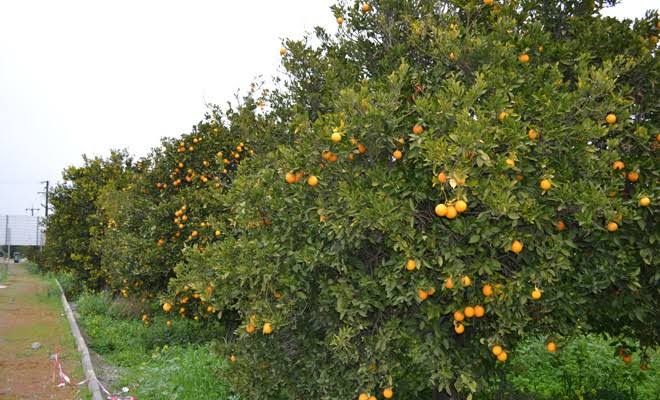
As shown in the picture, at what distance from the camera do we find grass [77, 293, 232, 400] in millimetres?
6277

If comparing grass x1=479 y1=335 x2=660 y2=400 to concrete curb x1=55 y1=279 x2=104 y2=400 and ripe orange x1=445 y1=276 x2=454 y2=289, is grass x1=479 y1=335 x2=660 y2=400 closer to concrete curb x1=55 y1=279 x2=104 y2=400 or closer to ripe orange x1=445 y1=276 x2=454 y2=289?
ripe orange x1=445 y1=276 x2=454 y2=289

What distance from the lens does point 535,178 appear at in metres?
3.19

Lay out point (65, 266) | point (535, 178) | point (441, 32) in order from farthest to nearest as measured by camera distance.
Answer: point (65, 266)
point (441, 32)
point (535, 178)

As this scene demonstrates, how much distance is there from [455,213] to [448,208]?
0.14 feet

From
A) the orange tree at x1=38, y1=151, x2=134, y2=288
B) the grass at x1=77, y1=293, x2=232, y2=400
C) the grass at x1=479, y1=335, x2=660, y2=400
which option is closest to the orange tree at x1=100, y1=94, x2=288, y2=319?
the grass at x1=77, y1=293, x2=232, y2=400

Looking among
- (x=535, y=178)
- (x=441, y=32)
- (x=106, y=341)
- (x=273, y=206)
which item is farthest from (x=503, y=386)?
(x=106, y=341)

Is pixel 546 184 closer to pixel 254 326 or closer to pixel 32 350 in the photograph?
pixel 254 326

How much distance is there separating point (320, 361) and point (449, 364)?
40.3 inches

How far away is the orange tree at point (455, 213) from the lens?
3.09 meters

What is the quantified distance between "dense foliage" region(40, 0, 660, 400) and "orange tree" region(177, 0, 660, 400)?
13 millimetres

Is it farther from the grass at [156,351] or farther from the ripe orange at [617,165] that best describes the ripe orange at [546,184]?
the grass at [156,351]

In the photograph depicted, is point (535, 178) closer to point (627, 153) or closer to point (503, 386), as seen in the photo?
point (627, 153)

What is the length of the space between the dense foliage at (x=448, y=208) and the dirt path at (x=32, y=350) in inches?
158

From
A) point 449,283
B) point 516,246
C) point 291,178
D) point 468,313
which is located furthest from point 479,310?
point 291,178
